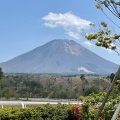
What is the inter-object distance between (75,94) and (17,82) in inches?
689

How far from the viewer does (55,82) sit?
254ft

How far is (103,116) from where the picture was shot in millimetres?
11797

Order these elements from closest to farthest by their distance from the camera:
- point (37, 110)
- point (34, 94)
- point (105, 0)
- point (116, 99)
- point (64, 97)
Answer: point (105, 0) < point (116, 99) < point (37, 110) < point (64, 97) < point (34, 94)

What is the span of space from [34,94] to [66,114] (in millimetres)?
50578

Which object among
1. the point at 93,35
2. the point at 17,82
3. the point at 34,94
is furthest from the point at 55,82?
the point at 93,35

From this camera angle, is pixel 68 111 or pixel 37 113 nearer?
pixel 37 113

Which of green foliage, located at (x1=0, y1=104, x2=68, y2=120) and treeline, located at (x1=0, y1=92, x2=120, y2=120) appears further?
green foliage, located at (x1=0, y1=104, x2=68, y2=120)

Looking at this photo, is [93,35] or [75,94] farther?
[75,94]

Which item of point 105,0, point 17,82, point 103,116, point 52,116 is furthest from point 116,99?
point 17,82

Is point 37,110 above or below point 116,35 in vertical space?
below

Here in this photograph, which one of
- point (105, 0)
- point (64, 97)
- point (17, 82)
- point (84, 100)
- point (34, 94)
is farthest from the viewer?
point (17, 82)

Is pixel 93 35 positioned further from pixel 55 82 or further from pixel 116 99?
pixel 55 82

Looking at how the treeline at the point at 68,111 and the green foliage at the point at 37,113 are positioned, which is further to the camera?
the green foliage at the point at 37,113

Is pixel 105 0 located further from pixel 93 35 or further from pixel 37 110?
pixel 37 110
